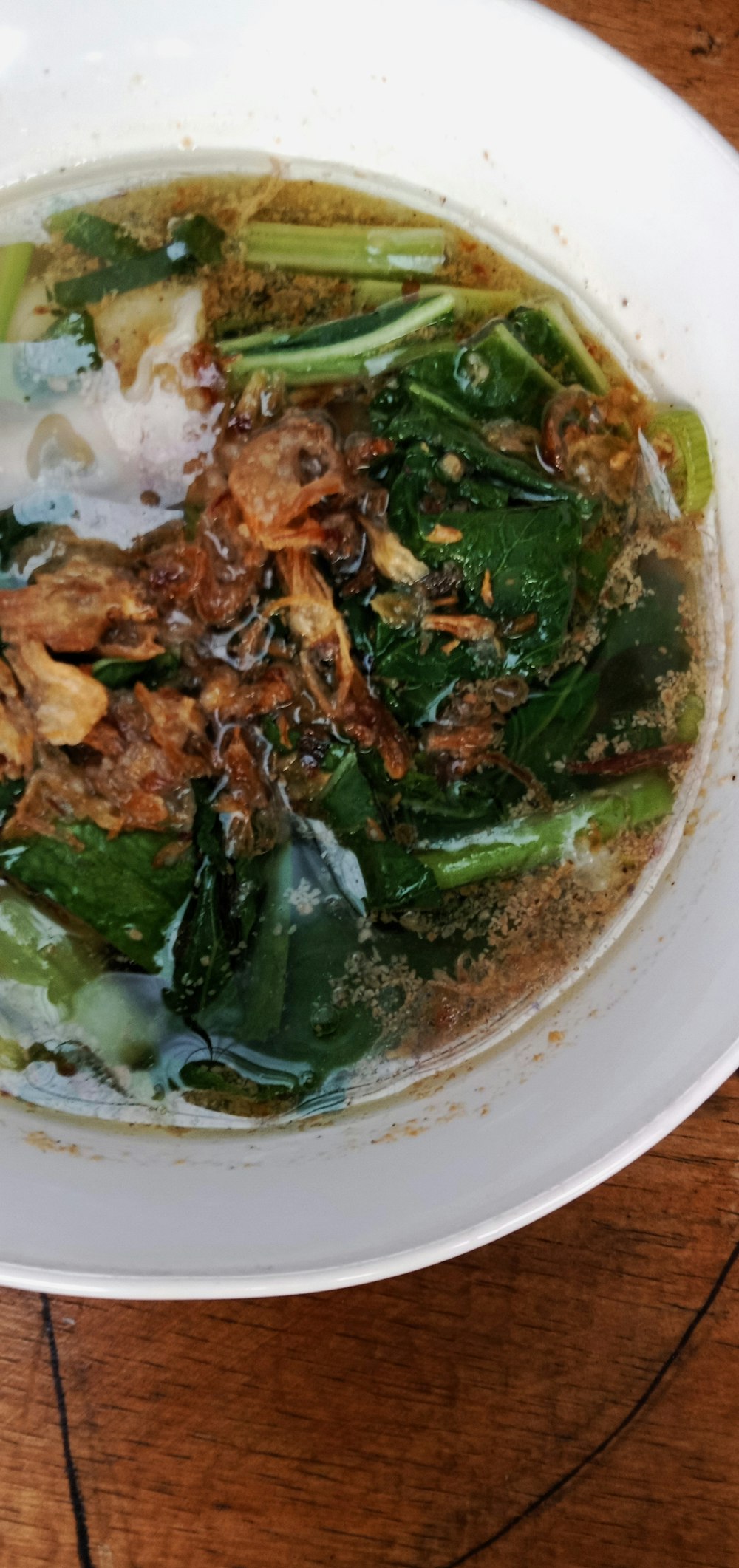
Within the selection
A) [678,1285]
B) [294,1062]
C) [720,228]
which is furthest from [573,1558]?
[720,228]

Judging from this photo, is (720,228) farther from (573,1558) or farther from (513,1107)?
(573,1558)

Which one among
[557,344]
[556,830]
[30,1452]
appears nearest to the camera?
[30,1452]

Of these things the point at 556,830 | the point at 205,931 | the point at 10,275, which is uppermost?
the point at 10,275

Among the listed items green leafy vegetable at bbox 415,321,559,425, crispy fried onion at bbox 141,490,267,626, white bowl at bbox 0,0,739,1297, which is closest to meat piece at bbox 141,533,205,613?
crispy fried onion at bbox 141,490,267,626

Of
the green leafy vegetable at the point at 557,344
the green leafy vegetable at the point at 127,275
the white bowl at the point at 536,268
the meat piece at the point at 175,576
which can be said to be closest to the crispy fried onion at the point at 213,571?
the meat piece at the point at 175,576

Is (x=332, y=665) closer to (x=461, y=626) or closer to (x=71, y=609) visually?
(x=461, y=626)

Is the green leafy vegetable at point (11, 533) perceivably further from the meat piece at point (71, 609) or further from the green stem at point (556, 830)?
the green stem at point (556, 830)

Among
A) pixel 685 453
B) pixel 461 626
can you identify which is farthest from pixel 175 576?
pixel 685 453
